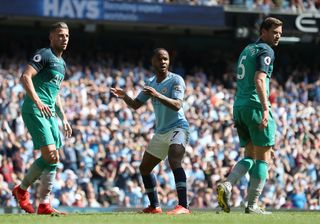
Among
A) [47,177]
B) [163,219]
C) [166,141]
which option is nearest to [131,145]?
[166,141]

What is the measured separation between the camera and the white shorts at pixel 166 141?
1380 cm

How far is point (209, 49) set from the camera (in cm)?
3531

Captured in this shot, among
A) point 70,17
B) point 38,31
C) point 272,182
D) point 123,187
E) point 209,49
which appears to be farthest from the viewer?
point 209,49

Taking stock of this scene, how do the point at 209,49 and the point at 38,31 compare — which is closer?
the point at 38,31

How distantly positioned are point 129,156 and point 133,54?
8.30 metres

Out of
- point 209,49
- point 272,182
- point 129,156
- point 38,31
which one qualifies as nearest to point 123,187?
point 129,156

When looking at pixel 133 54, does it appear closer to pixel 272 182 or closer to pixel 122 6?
pixel 122 6

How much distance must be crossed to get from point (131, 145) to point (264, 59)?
12299mm

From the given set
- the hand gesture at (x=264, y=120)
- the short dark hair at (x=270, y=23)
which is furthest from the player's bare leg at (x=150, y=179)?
the short dark hair at (x=270, y=23)

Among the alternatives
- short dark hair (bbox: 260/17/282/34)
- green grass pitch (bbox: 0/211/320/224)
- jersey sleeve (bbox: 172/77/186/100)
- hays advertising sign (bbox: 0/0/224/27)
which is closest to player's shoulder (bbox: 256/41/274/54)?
short dark hair (bbox: 260/17/282/34)

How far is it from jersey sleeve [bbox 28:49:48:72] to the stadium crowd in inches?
346

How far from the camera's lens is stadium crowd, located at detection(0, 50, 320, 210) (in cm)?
2314

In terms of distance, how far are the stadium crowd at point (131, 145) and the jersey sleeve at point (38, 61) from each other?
8795 mm

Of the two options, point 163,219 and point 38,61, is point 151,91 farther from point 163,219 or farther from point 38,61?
point 163,219
